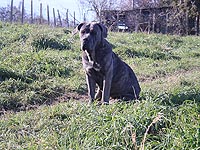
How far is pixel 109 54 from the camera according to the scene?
5.70 meters

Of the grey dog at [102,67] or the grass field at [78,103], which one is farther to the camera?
the grey dog at [102,67]

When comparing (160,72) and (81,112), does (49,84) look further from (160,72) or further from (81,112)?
(160,72)

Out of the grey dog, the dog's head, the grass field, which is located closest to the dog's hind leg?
the grey dog

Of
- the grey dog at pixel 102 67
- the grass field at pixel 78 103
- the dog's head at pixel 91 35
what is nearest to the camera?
the grass field at pixel 78 103

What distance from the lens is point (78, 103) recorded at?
18.0 feet

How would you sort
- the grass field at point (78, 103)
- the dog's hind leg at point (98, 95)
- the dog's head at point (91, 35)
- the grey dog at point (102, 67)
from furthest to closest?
1. the dog's hind leg at point (98, 95)
2. the grey dog at point (102, 67)
3. the dog's head at point (91, 35)
4. the grass field at point (78, 103)

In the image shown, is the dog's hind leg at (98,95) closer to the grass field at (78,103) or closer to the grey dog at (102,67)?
the grey dog at (102,67)

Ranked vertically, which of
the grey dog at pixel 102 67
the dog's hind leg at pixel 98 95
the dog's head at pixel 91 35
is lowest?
the dog's hind leg at pixel 98 95

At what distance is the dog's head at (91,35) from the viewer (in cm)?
526

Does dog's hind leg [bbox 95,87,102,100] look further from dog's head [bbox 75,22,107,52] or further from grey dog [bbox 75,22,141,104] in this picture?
dog's head [bbox 75,22,107,52]

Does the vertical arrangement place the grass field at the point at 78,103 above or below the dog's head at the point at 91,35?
below

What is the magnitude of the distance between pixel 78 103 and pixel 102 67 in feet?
2.16

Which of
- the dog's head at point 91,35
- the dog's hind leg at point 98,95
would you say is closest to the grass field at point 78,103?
the dog's hind leg at point 98,95

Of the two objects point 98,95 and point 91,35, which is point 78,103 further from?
point 91,35
